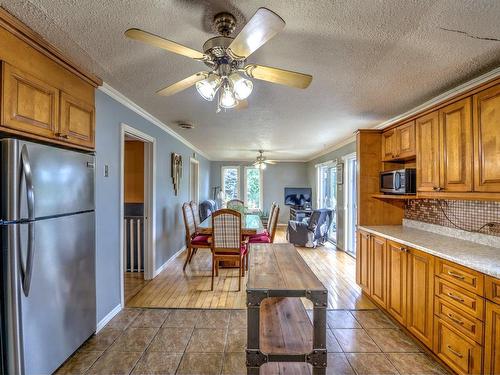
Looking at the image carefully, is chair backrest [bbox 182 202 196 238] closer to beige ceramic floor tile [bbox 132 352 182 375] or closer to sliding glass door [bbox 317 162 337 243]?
beige ceramic floor tile [bbox 132 352 182 375]

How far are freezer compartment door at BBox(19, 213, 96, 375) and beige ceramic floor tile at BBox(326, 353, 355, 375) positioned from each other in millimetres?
1971

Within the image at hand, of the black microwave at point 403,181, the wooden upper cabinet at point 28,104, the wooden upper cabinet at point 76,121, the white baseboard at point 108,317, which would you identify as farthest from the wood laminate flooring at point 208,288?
the wooden upper cabinet at point 28,104

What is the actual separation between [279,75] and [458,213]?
7.80ft

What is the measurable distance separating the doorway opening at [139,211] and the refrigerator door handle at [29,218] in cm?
191

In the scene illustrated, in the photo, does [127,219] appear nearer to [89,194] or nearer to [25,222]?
[89,194]

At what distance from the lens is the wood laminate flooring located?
3.05 m

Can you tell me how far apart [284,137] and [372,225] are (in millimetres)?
2431

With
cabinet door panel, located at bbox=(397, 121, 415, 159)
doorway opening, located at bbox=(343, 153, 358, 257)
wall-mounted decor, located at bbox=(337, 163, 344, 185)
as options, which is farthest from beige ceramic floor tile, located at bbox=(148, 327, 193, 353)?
wall-mounted decor, located at bbox=(337, 163, 344, 185)

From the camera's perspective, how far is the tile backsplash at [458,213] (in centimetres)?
227

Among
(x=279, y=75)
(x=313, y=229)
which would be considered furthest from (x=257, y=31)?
(x=313, y=229)

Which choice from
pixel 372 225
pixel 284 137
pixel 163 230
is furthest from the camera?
pixel 284 137

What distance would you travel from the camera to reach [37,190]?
1700 mm

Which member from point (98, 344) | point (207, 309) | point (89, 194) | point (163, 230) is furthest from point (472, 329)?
point (163, 230)

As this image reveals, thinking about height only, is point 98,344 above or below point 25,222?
below
